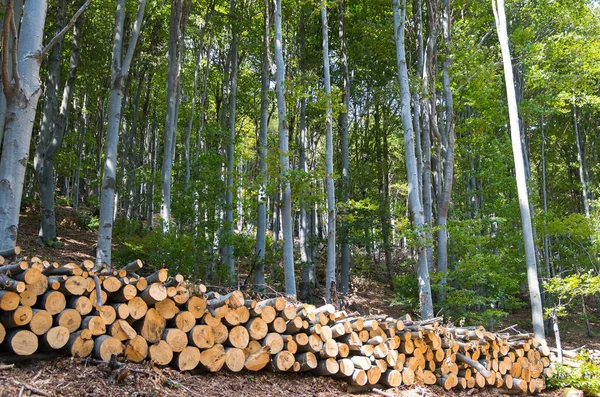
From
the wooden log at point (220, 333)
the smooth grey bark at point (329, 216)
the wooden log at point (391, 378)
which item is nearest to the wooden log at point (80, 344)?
the wooden log at point (220, 333)

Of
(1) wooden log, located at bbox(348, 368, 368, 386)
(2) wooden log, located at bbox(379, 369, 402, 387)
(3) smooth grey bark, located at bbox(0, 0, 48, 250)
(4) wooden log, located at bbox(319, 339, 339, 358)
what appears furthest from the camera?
(2) wooden log, located at bbox(379, 369, 402, 387)

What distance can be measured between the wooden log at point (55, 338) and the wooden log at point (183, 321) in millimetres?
1099

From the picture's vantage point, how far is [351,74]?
21.3m

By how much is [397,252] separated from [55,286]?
22.9 meters

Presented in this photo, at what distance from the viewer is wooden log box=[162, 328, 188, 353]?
4.97 metres

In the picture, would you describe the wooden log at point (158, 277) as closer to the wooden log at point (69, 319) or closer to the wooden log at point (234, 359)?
the wooden log at point (69, 319)

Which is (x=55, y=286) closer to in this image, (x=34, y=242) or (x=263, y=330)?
(x=263, y=330)

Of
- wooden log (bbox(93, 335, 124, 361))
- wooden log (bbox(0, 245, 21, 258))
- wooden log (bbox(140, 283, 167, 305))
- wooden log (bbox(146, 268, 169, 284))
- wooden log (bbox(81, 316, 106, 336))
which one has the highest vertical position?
wooden log (bbox(0, 245, 21, 258))

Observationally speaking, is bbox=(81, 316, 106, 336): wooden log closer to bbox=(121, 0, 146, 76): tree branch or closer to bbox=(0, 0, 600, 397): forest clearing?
bbox=(0, 0, 600, 397): forest clearing

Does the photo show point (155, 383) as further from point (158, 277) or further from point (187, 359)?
point (158, 277)

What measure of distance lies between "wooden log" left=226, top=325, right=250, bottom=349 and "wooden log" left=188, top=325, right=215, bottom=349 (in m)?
0.26

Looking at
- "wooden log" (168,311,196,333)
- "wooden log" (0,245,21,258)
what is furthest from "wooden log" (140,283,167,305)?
"wooden log" (0,245,21,258)

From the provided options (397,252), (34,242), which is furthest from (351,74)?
(34,242)

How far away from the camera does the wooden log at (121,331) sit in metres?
4.63
